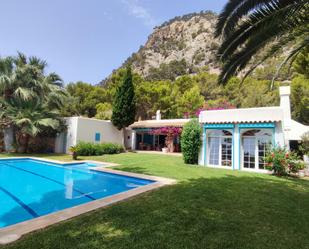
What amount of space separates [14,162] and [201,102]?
2869cm

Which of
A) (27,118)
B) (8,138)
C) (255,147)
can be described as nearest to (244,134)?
(255,147)

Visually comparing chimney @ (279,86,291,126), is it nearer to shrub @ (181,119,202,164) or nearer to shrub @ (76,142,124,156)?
shrub @ (181,119,202,164)

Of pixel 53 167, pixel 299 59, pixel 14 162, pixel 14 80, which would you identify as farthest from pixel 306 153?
pixel 14 80

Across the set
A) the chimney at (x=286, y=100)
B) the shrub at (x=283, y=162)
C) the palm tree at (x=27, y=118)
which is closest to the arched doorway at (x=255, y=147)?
the shrub at (x=283, y=162)

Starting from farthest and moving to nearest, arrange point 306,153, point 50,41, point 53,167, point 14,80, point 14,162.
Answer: point 14,80 < point 50,41 < point 14,162 < point 53,167 < point 306,153

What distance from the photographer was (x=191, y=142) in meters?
17.8

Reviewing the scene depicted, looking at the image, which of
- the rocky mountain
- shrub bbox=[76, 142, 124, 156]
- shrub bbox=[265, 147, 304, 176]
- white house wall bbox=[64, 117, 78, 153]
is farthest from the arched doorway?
the rocky mountain

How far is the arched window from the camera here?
55.4 feet

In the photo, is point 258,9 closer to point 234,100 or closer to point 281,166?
point 281,166

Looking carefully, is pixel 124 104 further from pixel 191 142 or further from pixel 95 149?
pixel 191 142

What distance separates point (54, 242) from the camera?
4152 mm

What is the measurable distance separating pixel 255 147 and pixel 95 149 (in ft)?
52.4

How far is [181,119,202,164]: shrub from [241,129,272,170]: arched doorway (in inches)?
137

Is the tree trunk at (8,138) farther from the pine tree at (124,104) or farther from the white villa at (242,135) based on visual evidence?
the white villa at (242,135)
